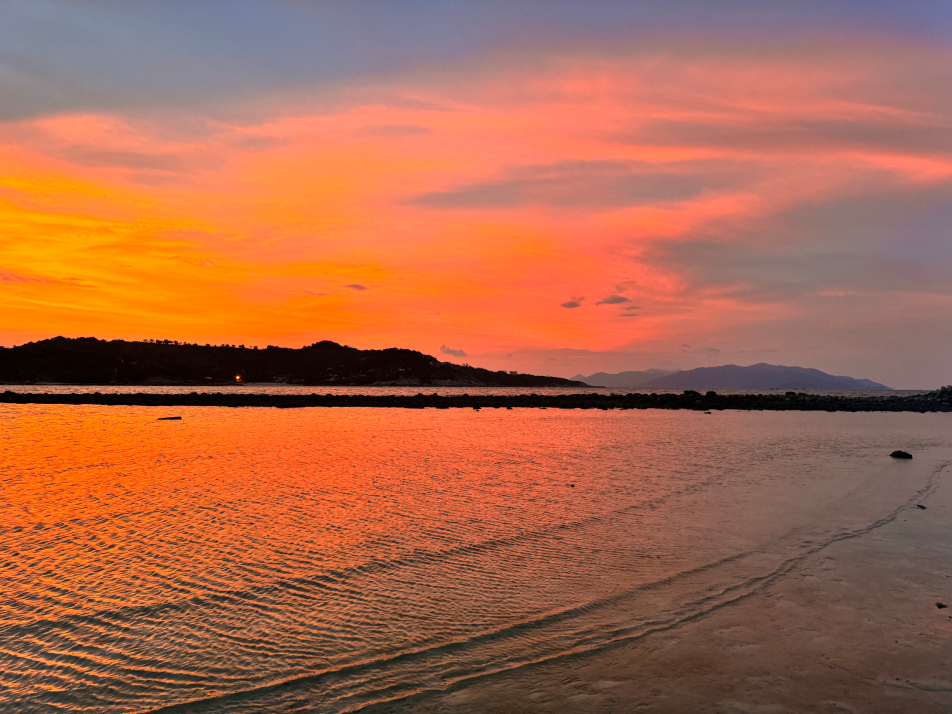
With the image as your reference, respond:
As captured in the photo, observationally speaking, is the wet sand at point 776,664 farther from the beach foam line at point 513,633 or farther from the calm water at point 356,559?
the calm water at point 356,559

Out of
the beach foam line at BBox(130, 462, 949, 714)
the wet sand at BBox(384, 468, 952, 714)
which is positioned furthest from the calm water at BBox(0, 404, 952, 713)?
the wet sand at BBox(384, 468, 952, 714)

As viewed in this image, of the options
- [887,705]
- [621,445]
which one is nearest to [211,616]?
[887,705]

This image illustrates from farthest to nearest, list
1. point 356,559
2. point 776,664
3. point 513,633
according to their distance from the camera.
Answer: point 356,559 → point 513,633 → point 776,664

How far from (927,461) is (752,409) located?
50051mm

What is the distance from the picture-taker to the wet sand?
616cm

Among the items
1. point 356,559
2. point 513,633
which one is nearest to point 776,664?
point 513,633

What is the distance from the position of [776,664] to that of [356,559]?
23.6 feet

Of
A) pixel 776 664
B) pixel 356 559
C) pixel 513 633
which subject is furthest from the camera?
pixel 356 559

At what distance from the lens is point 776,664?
7.07 metres

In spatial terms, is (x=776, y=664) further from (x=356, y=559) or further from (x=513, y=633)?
(x=356, y=559)

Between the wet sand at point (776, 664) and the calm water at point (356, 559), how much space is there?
1.38 feet

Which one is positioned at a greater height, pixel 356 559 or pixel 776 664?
pixel 356 559

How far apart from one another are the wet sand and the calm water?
42 centimetres

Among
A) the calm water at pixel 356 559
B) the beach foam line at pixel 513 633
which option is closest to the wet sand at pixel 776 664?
the beach foam line at pixel 513 633
